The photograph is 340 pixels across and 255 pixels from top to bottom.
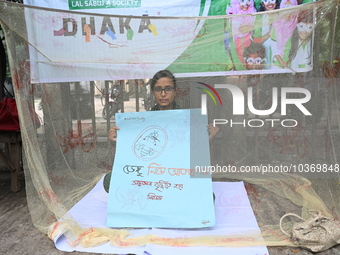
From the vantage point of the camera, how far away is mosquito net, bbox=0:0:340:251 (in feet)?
7.37

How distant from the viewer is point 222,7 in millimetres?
3066

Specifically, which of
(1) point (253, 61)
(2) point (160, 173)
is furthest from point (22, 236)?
(1) point (253, 61)

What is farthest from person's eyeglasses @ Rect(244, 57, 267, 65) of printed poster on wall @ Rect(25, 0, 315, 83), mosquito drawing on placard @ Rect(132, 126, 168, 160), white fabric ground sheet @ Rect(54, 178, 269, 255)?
white fabric ground sheet @ Rect(54, 178, 269, 255)

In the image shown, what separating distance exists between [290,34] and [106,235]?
197 cm

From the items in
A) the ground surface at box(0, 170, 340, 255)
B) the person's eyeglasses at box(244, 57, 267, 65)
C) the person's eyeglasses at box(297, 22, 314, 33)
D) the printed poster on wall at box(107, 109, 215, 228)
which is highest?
the person's eyeglasses at box(297, 22, 314, 33)

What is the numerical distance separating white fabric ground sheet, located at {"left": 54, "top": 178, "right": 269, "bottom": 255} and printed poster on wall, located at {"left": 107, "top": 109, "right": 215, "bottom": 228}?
82mm

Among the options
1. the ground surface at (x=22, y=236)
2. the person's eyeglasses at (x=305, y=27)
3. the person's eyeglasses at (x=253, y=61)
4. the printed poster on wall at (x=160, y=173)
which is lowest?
the ground surface at (x=22, y=236)

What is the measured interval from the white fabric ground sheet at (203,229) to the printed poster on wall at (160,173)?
0.27 ft

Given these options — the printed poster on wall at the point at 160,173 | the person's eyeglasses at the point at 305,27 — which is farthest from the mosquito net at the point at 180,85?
the printed poster on wall at the point at 160,173

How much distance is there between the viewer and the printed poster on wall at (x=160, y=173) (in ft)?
7.27

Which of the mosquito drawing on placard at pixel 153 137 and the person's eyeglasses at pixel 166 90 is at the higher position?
the person's eyeglasses at pixel 166 90

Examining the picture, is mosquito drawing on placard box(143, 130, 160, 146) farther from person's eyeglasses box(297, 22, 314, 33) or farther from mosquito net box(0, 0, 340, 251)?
person's eyeglasses box(297, 22, 314, 33)

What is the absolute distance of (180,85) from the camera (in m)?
2.38

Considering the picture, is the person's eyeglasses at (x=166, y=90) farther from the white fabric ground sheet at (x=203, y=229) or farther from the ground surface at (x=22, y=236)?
the ground surface at (x=22, y=236)
